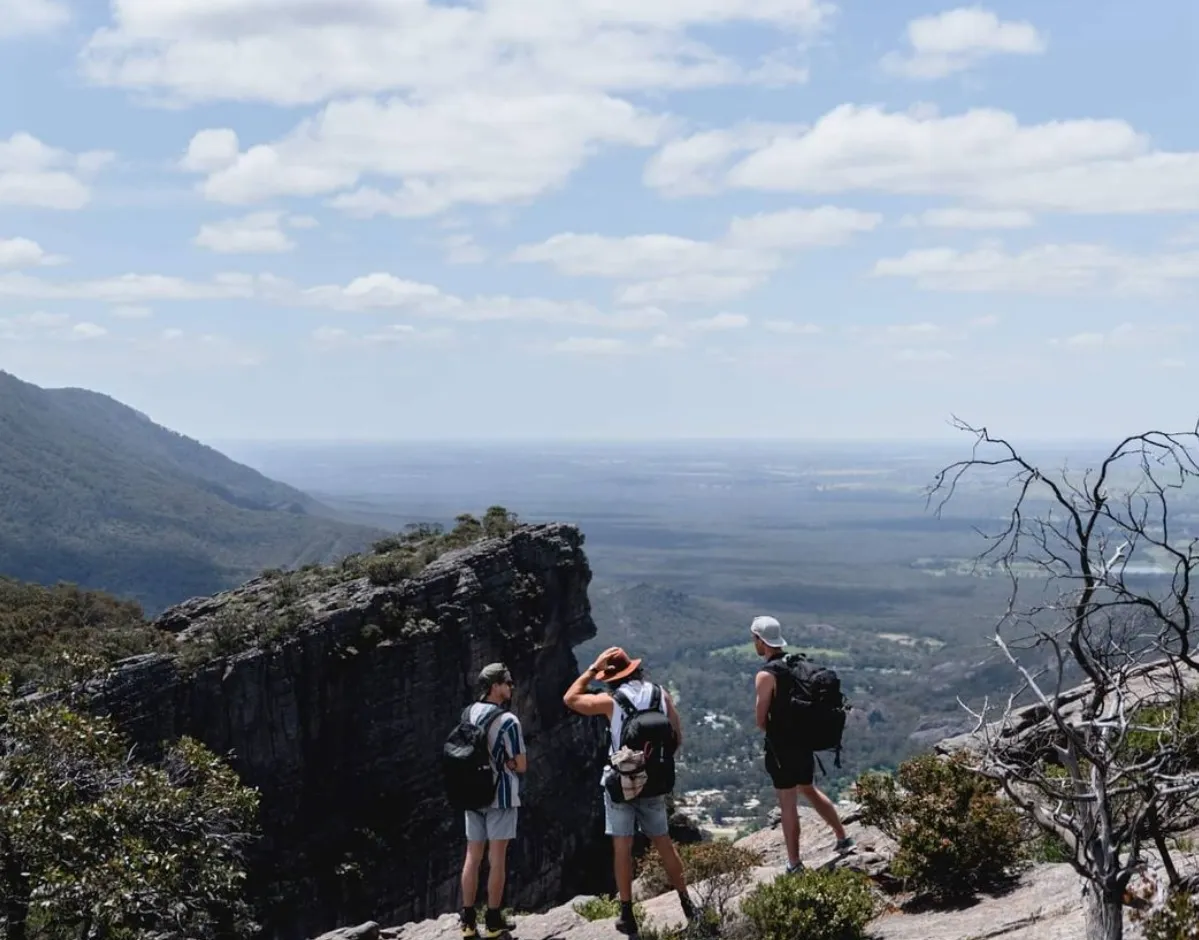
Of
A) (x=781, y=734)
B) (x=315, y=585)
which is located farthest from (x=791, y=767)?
(x=315, y=585)

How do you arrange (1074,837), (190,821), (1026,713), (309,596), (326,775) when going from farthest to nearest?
1. (309,596)
2. (326,775)
3. (1026,713)
4. (190,821)
5. (1074,837)

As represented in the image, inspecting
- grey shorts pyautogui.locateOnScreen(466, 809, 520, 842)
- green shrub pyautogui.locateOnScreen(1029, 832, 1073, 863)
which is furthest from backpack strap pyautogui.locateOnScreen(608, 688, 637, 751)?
green shrub pyautogui.locateOnScreen(1029, 832, 1073, 863)

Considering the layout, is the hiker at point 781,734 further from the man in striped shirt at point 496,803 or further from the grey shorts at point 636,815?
the man in striped shirt at point 496,803

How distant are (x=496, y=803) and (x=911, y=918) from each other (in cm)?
374

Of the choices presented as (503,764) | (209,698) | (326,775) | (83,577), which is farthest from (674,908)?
(83,577)

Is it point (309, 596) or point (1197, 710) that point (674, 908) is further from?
point (309, 596)

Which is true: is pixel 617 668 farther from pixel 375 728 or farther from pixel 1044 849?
pixel 375 728

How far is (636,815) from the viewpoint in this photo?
10242 millimetres

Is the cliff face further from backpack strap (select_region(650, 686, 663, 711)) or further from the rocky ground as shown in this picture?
backpack strap (select_region(650, 686, 663, 711))

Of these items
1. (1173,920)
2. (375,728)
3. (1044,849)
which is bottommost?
(375,728)

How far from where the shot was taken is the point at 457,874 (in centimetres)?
4269

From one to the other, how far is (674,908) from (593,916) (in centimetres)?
100

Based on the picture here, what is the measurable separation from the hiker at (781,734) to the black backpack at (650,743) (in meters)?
1.06

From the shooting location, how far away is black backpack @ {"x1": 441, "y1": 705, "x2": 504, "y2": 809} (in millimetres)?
10156
